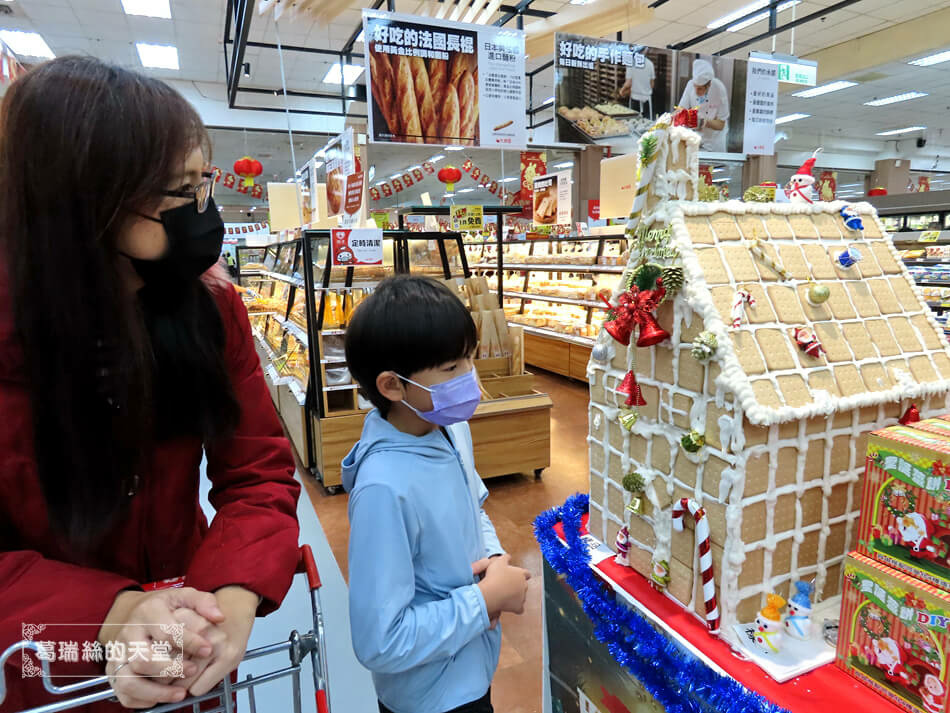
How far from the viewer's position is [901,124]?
1415 cm

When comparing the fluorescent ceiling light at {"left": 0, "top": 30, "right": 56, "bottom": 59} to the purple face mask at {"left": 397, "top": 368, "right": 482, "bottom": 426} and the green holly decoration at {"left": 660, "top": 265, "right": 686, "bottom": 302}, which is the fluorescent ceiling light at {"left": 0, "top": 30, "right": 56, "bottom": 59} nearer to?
the purple face mask at {"left": 397, "top": 368, "right": 482, "bottom": 426}

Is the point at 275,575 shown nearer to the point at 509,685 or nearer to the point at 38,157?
the point at 38,157

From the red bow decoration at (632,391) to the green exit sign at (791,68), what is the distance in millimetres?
4524

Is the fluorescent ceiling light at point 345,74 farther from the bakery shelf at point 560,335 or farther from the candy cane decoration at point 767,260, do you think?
the candy cane decoration at point 767,260

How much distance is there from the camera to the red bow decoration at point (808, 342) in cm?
120

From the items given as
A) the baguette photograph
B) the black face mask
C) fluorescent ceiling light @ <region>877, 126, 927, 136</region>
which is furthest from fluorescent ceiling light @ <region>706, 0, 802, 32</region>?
fluorescent ceiling light @ <region>877, 126, 927, 136</region>

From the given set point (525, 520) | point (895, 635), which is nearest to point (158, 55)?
point (525, 520)

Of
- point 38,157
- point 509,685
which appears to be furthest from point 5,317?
point 509,685

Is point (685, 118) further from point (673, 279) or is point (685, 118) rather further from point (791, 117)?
point (791, 117)

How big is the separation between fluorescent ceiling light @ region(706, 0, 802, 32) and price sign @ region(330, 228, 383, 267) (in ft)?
19.8

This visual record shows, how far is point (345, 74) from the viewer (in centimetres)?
927

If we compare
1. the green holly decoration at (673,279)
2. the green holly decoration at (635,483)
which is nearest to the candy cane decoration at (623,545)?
the green holly decoration at (635,483)

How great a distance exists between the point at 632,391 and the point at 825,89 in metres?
12.4

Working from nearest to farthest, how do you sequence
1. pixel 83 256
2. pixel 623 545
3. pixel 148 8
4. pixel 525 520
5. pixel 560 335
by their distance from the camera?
pixel 83 256 → pixel 623 545 → pixel 525 520 → pixel 148 8 → pixel 560 335
